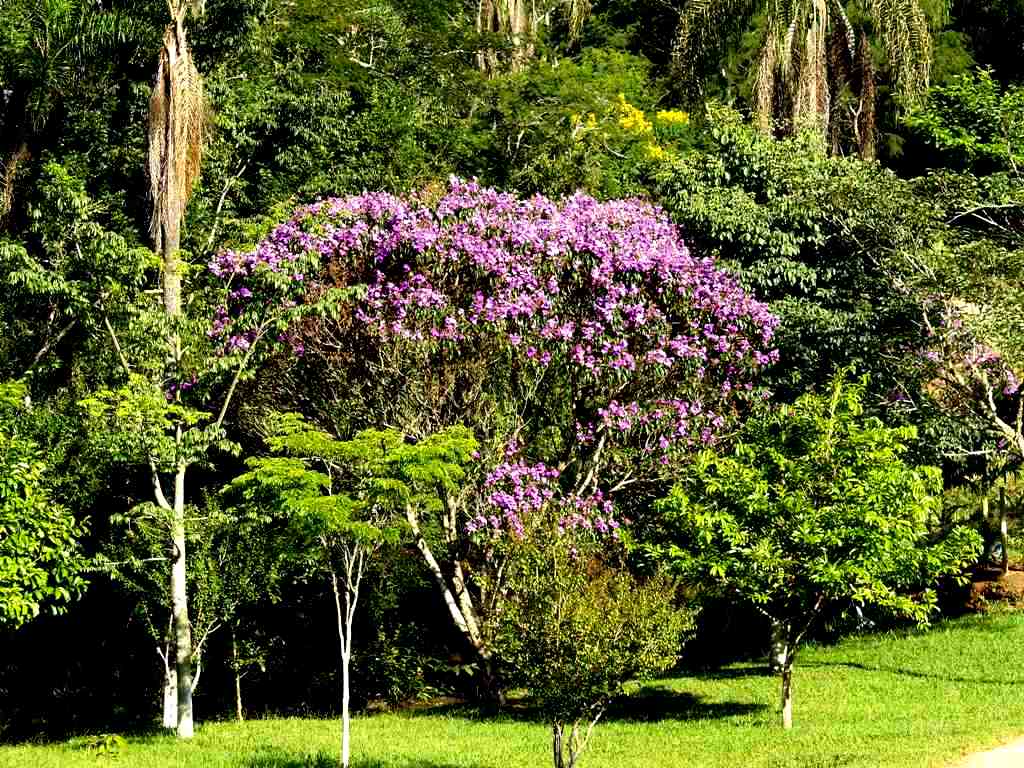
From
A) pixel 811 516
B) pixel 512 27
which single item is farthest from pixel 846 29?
pixel 811 516

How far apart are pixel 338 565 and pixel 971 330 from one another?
29.7 feet

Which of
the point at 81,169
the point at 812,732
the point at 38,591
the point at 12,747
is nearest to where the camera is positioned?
the point at 38,591

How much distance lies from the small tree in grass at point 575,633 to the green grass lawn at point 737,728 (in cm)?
204

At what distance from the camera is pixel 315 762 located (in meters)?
15.5

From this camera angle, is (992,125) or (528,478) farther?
(992,125)

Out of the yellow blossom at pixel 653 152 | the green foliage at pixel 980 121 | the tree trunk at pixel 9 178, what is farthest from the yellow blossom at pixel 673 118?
the tree trunk at pixel 9 178

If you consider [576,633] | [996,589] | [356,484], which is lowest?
[576,633]

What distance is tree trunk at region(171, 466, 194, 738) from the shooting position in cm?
1797

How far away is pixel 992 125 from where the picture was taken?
66.6ft

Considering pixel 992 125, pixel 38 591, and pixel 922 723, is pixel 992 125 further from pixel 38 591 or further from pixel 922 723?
pixel 38 591

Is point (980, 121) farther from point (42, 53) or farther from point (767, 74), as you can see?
point (42, 53)

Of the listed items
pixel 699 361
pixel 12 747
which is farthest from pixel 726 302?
pixel 12 747

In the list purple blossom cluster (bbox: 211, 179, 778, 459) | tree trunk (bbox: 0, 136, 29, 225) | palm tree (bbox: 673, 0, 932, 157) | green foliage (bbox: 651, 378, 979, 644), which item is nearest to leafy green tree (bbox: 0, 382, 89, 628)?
purple blossom cluster (bbox: 211, 179, 778, 459)

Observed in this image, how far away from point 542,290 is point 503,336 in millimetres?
833
